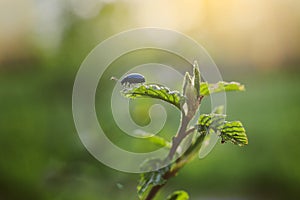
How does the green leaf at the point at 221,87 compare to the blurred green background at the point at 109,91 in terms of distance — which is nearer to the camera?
the green leaf at the point at 221,87

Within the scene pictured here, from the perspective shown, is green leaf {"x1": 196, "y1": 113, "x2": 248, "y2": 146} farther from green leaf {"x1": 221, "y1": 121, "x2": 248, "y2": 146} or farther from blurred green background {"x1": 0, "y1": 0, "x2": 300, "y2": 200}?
blurred green background {"x1": 0, "y1": 0, "x2": 300, "y2": 200}

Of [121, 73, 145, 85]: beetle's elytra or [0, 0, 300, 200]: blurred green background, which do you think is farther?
[0, 0, 300, 200]: blurred green background

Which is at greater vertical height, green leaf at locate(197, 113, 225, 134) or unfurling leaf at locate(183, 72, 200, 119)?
unfurling leaf at locate(183, 72, 200, 119)

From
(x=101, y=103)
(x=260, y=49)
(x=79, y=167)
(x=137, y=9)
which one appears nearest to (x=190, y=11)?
(x=137, y=9)

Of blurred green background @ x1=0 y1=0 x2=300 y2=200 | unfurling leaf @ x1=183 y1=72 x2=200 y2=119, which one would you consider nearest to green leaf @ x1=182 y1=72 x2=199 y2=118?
unfurling leaf @ x1=183 y1=72 x2=200 y2=119

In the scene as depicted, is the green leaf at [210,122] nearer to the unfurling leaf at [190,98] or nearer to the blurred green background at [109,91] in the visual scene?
the unfurling leaf at [190,98]

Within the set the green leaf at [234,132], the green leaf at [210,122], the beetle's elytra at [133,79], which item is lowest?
the green leaf at [234,132]

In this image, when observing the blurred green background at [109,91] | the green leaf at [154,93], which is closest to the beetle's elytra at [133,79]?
the green leaf at [154,93]
